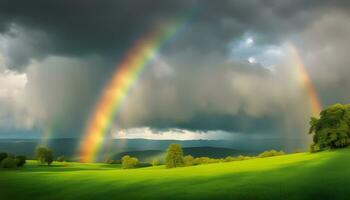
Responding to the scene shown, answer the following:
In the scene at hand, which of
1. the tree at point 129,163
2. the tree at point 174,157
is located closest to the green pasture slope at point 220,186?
the tree at point 174,157

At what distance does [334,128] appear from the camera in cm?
8469

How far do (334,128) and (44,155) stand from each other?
101 metres

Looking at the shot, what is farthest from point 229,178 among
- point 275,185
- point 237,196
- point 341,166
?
point 341,166

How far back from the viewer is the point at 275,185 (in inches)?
1732

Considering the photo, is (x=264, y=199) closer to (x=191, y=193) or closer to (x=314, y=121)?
(x=191, y=193)

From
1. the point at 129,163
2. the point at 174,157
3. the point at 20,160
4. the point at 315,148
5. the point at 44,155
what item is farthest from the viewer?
the point at 44,155

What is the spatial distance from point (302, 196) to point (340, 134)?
49.3 meters

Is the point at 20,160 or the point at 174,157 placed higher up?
the point at 20,160

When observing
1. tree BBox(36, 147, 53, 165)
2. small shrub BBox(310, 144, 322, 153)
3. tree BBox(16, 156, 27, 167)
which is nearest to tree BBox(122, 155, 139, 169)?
tree BBox(36, 147, 53, 165)

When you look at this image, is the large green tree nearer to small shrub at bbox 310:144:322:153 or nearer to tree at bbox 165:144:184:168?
small shrub at bbox 310:144:322:153

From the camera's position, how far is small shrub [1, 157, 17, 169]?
110 m

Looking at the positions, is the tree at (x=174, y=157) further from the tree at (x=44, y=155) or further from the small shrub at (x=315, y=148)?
the tree at (x=44, y=155)

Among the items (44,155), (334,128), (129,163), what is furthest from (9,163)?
(334,128)

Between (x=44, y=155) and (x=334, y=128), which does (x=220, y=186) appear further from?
(x=44, y=155)
